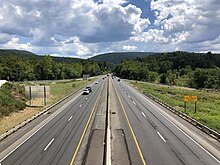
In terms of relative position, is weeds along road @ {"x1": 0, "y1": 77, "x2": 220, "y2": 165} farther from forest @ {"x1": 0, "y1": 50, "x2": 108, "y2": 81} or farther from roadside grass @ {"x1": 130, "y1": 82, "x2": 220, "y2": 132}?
forest @ {"x1": 0, "y1": 50, "x2": 108, "y2": 81}

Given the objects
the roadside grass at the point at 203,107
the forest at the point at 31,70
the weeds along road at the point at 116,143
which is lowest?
the roadside grass at the point at 203,107

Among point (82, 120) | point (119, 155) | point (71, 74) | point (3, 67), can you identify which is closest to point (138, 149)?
point (119, 155)

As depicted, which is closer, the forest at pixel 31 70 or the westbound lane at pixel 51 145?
the westbound lane at pixel 51 145

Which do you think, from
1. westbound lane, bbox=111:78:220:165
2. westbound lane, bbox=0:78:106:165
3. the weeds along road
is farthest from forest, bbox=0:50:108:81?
westbound lane, bbox=111:78:220:165

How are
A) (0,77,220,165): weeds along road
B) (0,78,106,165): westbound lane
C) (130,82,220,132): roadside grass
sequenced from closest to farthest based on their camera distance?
(0,77,220,165): weeds along road < (0,78,106,165): westbound lane < (130,82,220,132): roadside grass

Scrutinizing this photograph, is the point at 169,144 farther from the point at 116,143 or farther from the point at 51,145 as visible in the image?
the point at 51,145

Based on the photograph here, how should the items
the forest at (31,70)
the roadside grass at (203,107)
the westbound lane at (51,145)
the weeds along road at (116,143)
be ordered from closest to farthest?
1. the weeds along road at (116,143)
2. the westbound lane at (51,145)
3. the roadside grass at (203,107)
4. the forest at (31,70)

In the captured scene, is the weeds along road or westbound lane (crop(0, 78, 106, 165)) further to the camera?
westbound lane (crop(0, 78, 106, 165))

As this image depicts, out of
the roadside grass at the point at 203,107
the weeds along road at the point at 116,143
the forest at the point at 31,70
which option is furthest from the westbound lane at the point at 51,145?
the forest at the point at 31,70

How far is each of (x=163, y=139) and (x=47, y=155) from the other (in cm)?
1068

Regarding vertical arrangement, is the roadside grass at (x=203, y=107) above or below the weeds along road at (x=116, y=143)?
below

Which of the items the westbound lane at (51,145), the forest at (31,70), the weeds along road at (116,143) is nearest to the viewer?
the weeds along road at (116,143)

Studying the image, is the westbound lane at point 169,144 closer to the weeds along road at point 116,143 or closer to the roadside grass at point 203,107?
the weeds along road at point 116,143

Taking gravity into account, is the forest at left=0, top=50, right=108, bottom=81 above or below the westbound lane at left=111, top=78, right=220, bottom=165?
above
